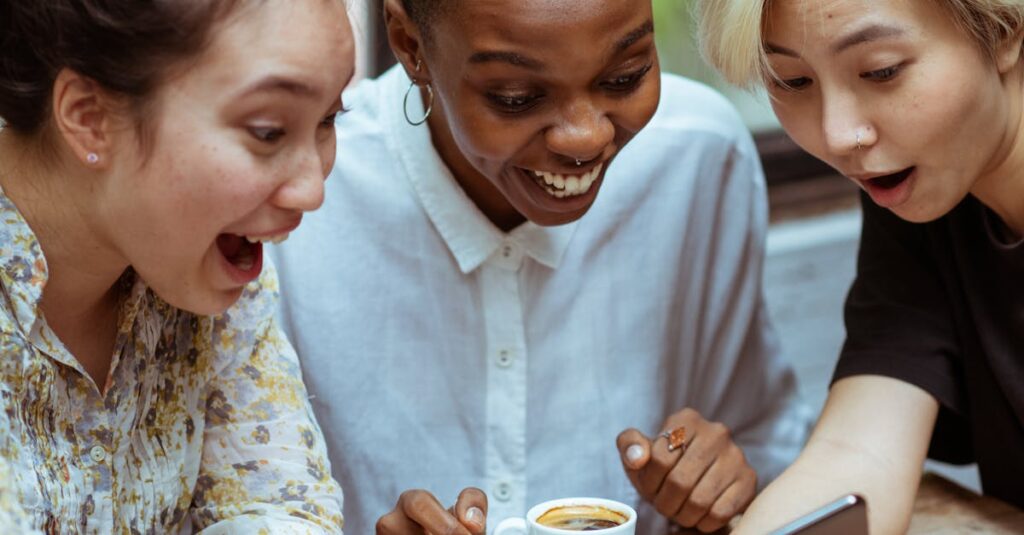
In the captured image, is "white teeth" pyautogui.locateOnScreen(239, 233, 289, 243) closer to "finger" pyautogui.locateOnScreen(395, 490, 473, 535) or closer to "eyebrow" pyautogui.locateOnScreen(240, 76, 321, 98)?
"eyebrow" pyautogui.locateOnScreen(240, 76, 321, 98)

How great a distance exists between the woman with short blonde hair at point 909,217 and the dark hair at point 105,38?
0.60 metres

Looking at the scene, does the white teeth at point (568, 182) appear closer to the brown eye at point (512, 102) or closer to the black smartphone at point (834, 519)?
the brown eye at point (512, 102)

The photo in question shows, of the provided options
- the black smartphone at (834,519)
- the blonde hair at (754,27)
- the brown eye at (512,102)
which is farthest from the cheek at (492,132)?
the black smartphone at (834,519)

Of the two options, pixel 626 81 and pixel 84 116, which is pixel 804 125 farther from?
pixel 84 116

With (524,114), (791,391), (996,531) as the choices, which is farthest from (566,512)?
(791,391)

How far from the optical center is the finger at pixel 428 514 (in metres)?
1.42

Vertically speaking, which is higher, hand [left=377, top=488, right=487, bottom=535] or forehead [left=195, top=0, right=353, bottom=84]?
forehead [left=195, top=0, right=353, bottom=84]

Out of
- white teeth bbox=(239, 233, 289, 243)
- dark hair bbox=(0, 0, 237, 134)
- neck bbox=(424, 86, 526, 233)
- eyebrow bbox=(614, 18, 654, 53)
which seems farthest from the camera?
neck bbox=(424, 86, 526, 233)

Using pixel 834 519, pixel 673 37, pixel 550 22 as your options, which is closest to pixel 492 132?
pixel 550 22

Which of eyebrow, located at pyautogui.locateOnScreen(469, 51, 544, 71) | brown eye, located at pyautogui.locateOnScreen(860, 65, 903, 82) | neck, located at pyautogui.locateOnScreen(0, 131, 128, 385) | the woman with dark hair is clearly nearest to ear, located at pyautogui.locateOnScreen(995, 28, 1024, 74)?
brown eye, located at pyautogui.locateOnScreen(860, 65, 903, 82)

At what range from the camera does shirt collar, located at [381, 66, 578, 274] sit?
1819mm

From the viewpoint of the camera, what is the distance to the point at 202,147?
114 cm

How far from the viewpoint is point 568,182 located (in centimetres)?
160

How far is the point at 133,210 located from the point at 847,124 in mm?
726
